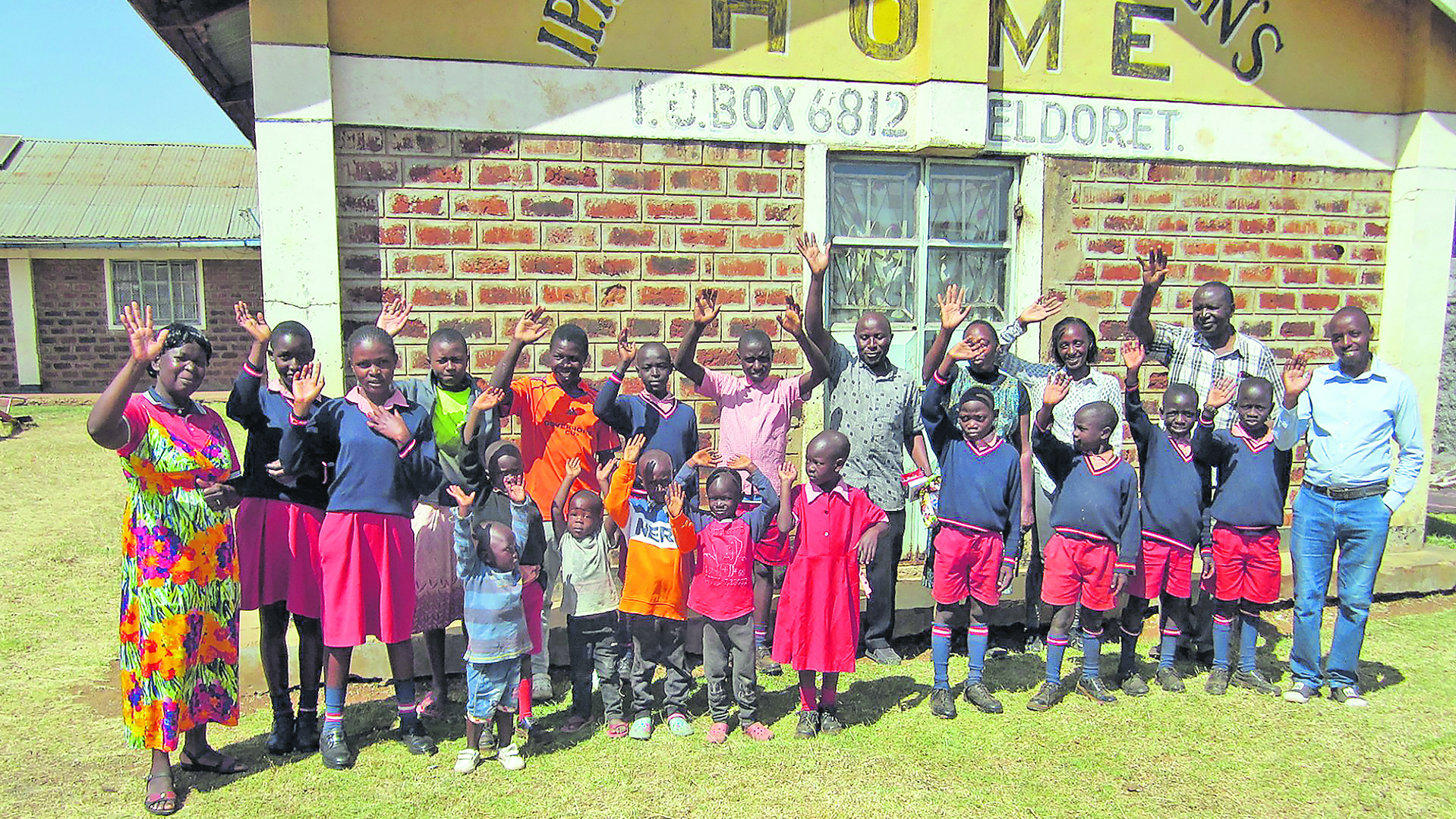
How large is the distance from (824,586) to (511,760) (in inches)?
55.4

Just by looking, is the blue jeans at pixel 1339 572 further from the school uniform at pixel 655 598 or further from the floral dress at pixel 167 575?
the floral dress at pixel 167 575

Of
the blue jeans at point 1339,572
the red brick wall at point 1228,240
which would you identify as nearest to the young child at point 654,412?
the blue jeans at point 1339,572

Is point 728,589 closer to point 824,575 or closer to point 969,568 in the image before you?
point 824,575

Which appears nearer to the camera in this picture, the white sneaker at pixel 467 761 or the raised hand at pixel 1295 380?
the white sneaker at pixel 467 761

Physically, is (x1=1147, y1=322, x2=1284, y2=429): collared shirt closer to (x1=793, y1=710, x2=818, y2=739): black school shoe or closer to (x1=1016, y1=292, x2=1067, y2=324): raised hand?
(x1=1016, y1=292, x2=1067, y2=324): raised hand

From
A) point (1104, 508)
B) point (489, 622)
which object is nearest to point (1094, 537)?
point (1104, 508)

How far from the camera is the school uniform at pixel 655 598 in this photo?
12.8 ft

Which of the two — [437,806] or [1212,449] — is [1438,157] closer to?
[1212,449]

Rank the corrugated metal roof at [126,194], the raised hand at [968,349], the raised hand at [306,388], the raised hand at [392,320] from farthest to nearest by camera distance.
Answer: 1. the corrugated metal roof at [126,194]
2. the raised hand at [968,349]
3. the raised hand at [392,320]
4. the raised hand at [306,388]

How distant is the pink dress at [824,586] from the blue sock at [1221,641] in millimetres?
1852

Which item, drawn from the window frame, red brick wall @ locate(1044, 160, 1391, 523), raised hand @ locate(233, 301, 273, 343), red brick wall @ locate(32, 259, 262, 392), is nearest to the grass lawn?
raised hand @ locate(233, 301, 273, 343)

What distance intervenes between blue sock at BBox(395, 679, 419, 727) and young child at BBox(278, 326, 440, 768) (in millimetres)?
21

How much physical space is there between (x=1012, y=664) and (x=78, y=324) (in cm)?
1836

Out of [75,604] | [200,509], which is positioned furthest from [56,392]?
[200,509]
